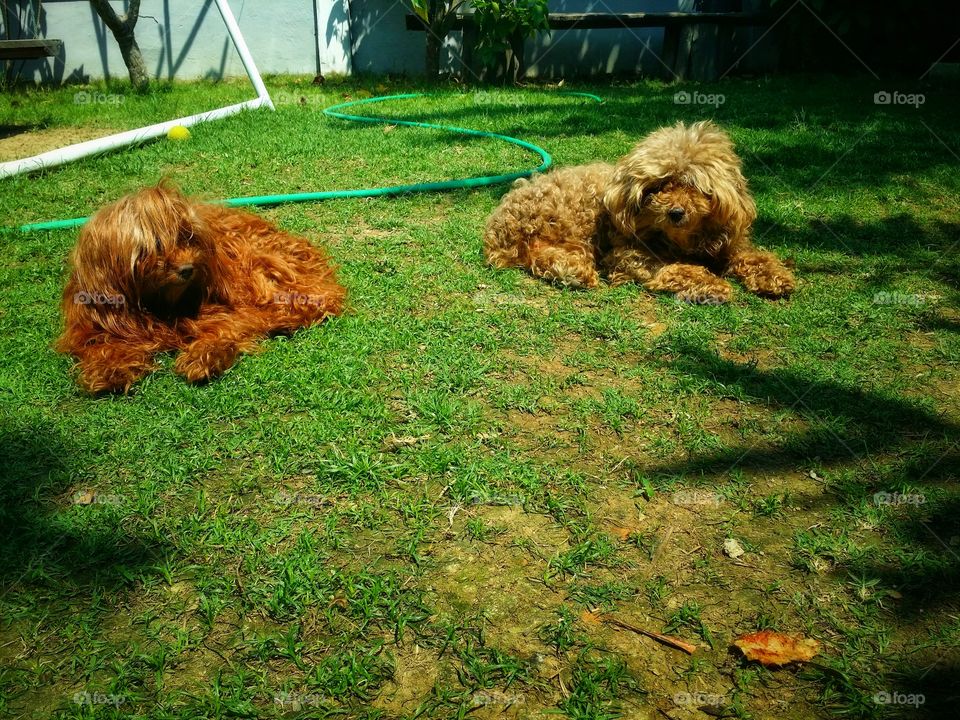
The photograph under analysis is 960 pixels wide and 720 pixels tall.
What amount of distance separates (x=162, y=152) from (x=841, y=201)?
706 cm

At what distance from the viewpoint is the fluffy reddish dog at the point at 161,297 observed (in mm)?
3566

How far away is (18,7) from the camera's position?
12539 mm

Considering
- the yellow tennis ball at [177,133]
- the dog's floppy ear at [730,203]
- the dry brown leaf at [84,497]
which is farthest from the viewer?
the yellow tennis ball at [177,133]

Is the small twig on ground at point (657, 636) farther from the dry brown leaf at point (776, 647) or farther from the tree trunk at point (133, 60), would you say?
the tree trunk at point (133, 60)

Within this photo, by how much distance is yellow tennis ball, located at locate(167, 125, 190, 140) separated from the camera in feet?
26.6

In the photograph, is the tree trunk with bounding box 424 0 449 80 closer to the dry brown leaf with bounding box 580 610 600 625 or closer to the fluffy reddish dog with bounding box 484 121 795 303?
the fluffy reddish dog with bounding box 484 121 795 303

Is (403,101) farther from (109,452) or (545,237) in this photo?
(109,452)

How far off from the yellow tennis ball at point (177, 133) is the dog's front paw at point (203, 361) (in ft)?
17.9

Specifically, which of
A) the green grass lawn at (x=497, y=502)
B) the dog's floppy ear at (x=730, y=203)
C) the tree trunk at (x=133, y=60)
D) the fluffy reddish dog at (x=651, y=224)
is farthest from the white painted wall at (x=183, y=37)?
the dog's floppy ear at (x=730, y=203)

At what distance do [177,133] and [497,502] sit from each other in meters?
7.30

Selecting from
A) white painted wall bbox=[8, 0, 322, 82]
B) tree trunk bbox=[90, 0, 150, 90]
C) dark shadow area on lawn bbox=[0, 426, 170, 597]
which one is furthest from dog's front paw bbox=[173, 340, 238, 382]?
white painted wall bbox=[8, 0, 322, 82]

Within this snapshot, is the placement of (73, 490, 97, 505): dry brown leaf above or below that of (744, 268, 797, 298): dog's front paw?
below

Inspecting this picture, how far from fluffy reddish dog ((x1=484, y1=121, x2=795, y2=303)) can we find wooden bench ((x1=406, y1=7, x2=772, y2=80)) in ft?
27.1

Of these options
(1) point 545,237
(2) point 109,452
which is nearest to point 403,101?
(1) point 545,237
